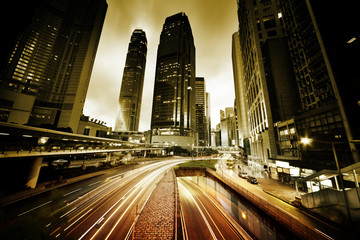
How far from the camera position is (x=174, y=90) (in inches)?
4793

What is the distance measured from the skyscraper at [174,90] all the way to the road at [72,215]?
285 feet

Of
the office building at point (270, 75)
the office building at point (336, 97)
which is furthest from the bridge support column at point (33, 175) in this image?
the office building at point (270, 75)

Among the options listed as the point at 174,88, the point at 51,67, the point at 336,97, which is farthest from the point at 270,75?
the point at 51,67

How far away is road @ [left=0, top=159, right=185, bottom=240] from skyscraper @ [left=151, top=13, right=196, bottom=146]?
3417 inches

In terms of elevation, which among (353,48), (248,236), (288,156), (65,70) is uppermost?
(65,70)

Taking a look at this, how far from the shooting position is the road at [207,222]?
1512 centimetres

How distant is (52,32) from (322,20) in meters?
156

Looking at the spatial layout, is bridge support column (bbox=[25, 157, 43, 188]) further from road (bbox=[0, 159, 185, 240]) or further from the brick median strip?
the brick median strip

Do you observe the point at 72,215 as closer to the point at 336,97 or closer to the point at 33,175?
the point at 33,175

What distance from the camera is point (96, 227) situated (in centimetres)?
1230

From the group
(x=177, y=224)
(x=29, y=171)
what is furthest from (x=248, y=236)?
(x=29, y=171)

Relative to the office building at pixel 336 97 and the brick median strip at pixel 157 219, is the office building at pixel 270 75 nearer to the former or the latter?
the office building at pixel 336 97

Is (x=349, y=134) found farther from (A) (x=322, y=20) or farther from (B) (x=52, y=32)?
(B) (x=52, y=32)

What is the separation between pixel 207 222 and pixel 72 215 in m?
17.4
